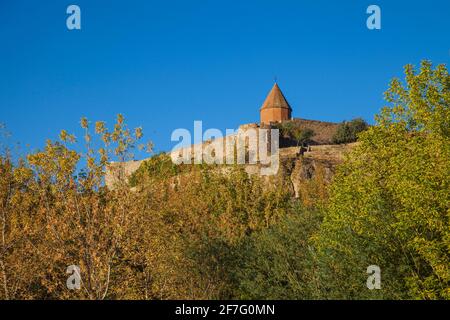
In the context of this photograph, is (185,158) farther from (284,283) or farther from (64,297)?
(64,297)

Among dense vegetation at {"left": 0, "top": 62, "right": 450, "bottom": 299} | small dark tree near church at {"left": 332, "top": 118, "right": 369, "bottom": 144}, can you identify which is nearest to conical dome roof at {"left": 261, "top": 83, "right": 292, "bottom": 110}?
small dark tree near church at {"left": 332, "top": 118, "right": 369, "bottom": 144}

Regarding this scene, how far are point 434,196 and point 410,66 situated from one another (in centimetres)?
820

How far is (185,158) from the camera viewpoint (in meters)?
61.5

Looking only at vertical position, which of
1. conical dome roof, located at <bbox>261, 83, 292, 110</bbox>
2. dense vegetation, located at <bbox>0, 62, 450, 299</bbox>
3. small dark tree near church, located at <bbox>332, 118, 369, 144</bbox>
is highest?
conical dome roof, located at <bbox>261, 83, 292, 110</bbox>

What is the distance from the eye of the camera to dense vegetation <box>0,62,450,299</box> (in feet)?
45.8

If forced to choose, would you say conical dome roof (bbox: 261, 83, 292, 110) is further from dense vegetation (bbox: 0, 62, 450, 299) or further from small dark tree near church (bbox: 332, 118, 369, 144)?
dense vegetation (bbox: 0, 62, 450, 299)

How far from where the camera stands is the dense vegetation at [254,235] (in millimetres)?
13945

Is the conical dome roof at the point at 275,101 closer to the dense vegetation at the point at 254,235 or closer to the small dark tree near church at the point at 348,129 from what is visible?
the small dark tree near church at the point at 348,129

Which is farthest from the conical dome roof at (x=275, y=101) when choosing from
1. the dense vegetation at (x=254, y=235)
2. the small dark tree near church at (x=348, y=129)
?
the dense vegetation at (x=254, y=235)

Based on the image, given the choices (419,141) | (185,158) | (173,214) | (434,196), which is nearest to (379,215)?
(434,196)

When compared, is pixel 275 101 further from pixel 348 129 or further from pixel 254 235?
pixel 254 235

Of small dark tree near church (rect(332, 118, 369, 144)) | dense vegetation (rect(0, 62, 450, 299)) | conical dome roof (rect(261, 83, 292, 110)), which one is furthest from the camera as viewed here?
conical dome roof (rect(261, 83, 292, 110))

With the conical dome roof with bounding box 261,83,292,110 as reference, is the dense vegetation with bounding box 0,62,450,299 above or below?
below

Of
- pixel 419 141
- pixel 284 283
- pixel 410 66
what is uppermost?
pixel 410 66
